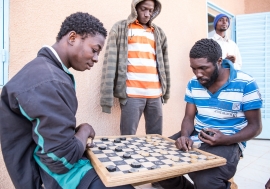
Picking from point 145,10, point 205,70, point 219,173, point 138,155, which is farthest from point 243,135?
point 145,10

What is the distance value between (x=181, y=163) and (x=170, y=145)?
0.42 metres

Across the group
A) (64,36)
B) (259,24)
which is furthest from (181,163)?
(259,24)

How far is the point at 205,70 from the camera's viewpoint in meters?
1.74

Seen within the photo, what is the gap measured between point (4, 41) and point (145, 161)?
1.76 meters

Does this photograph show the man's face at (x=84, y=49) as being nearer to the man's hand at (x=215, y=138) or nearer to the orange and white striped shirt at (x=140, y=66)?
the man's hand at (x=215, y=138)

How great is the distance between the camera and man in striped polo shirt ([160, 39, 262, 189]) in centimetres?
158

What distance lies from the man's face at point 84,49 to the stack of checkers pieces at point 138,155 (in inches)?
22.5

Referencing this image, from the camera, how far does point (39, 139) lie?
1.02m

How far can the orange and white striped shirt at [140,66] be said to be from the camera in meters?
2.50

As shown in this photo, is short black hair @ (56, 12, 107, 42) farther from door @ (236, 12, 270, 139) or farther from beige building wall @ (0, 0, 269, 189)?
door @ (236, 12, 270, 139)

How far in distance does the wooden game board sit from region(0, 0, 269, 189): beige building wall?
1145mm

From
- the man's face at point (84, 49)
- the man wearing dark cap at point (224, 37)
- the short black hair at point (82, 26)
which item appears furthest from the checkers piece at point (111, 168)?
the man wearing dark cap at point (224, 37)

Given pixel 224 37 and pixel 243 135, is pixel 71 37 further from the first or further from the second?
pixel 224 37

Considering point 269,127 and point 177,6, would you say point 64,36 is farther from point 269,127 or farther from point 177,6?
point 269,127
